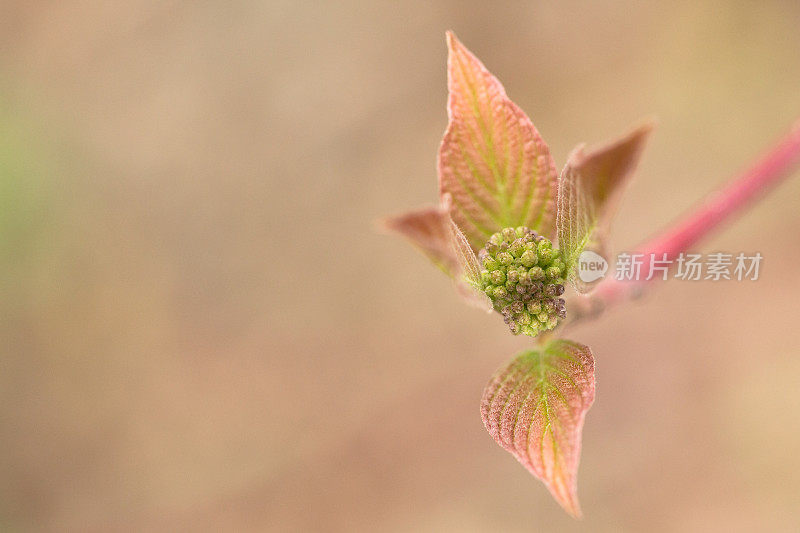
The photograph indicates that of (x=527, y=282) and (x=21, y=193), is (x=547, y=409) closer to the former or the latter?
(x=527, y=282)

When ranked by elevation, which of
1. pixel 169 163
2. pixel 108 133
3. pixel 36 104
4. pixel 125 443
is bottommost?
pixel 125 443

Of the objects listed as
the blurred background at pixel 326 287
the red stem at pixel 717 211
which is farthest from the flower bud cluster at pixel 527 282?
the blurred background at pixel 326 287

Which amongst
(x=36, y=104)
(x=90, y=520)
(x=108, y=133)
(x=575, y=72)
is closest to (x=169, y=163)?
(x=108, y=133)

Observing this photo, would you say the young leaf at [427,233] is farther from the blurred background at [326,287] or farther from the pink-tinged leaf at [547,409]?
the blurred background at [326,287]

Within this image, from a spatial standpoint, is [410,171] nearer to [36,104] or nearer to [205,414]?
[205,414]

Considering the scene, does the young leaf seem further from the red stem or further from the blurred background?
the blurred background

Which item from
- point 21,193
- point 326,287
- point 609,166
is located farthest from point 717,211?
point 21,193

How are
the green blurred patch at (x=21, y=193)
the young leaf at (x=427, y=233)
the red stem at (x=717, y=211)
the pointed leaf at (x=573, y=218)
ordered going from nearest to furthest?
the pointed leaf at (x=573, y=218), the young leaf at (x=427, y=233), the red stem at (x=717, y=211), the green blurred patch at (x=21, y=193)
